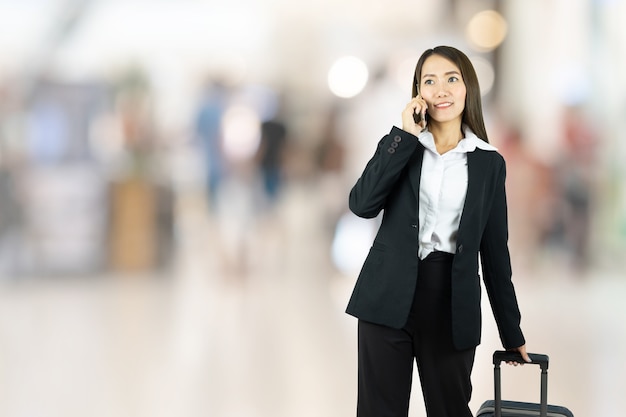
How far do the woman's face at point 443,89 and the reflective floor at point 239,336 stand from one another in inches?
65.6

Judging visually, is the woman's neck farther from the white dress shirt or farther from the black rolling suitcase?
the black rolling suitcase

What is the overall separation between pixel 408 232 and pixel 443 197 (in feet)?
0.40

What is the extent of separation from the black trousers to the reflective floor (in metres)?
1.31

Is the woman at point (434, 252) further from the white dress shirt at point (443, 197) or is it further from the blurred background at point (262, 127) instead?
the blurred background at point (262, 127)

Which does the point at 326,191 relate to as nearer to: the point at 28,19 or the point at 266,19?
the point at 266,19

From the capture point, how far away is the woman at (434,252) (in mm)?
1909

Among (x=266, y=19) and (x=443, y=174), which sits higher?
(x=266, y=19)

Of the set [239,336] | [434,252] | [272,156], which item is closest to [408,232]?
[434,252]

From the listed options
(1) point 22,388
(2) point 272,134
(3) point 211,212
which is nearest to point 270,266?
(3) point 211,212

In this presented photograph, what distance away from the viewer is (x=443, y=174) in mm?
1947

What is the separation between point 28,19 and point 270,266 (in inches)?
125

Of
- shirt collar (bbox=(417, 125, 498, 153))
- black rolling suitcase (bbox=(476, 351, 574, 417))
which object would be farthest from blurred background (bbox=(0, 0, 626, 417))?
shirt collar (bbox=(417, 125, 498, 153))

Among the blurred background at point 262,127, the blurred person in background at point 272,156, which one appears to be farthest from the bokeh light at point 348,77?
the blurred person in background at point 272,156

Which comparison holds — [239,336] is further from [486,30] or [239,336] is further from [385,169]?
→ [486,30]
